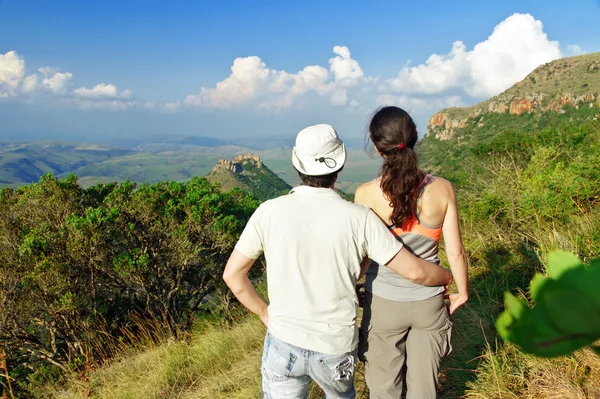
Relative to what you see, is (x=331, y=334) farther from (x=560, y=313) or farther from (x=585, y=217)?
(x=585, y=217)

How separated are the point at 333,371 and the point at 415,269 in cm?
67

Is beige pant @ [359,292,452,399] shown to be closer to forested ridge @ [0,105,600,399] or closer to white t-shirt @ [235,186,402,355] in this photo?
white t-shirt @ [235,186,402,355]

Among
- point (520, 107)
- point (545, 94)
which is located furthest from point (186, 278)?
point (545, 94)

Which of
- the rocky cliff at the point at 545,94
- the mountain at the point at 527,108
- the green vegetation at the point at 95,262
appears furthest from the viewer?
the rocky cliff at the point at 545,94

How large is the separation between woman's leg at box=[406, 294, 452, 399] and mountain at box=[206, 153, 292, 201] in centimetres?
5179

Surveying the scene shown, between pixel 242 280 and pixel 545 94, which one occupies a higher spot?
pixel 545 94

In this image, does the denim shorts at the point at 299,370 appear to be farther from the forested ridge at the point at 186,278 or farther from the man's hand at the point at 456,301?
the forested ridge at the point at 186,278

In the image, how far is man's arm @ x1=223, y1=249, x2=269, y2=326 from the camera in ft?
6.77

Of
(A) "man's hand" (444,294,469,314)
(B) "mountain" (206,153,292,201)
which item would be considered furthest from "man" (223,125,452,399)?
(B) "mountain" (206,153,292,201)

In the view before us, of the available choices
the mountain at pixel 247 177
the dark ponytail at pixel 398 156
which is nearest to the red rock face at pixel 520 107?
the mountain at pixel 247 177

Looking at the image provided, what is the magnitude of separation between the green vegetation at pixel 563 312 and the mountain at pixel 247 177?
53.7 meters

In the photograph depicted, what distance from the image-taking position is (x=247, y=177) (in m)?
64.5

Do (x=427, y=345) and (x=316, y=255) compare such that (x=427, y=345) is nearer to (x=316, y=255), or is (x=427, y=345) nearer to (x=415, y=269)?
(x=415, y=269)

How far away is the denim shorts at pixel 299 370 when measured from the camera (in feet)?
6.59
